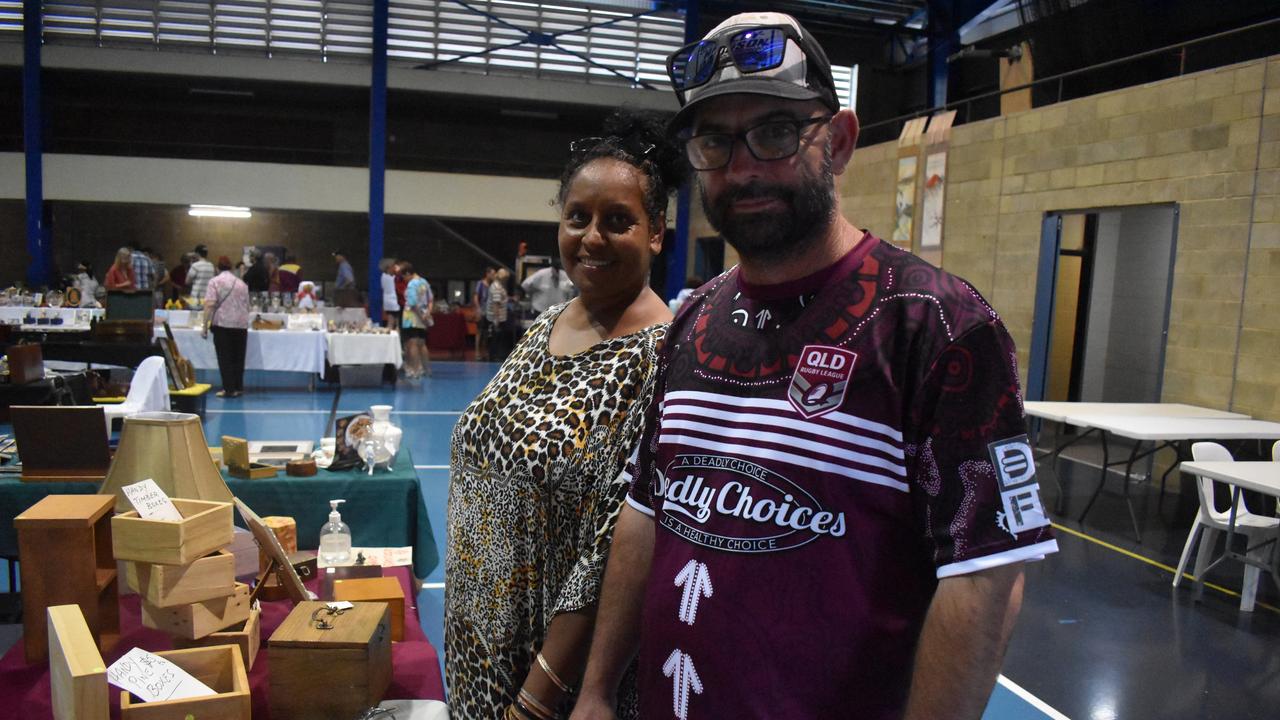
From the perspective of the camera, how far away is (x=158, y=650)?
6.01ft

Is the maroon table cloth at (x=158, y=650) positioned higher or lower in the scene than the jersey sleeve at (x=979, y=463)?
lower

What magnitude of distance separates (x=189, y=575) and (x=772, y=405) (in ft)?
4.48

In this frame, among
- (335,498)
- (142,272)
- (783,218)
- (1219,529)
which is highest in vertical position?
(783,218)

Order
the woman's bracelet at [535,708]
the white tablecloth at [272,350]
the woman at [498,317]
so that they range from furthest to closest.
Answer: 1. the woman at [498,317]
2. the white tablecloth at [272,350]
3. the woman's bracelet at [535,708]

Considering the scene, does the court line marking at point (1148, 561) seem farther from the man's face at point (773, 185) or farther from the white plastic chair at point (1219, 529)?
the man's face at point (773, 185)

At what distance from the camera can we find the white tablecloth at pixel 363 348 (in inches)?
383

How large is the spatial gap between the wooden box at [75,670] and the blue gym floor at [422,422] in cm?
197

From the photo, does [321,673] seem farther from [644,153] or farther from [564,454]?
[644,153]

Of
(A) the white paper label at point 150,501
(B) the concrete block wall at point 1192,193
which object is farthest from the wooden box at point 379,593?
(B) the concrete block wall at point 1192,193

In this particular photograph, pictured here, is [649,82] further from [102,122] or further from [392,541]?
[392,541]

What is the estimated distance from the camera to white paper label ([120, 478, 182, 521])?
1670mm

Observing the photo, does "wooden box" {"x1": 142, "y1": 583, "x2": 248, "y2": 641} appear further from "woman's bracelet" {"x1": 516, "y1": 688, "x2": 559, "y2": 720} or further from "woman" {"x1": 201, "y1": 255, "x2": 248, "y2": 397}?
"woman" {"x1": 201, "y1": 255, "x2": 248, "y2": 397}

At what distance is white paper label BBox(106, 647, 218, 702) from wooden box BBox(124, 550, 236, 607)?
7.1 inches

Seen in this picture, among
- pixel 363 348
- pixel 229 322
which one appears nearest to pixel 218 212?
pixel 363 348
